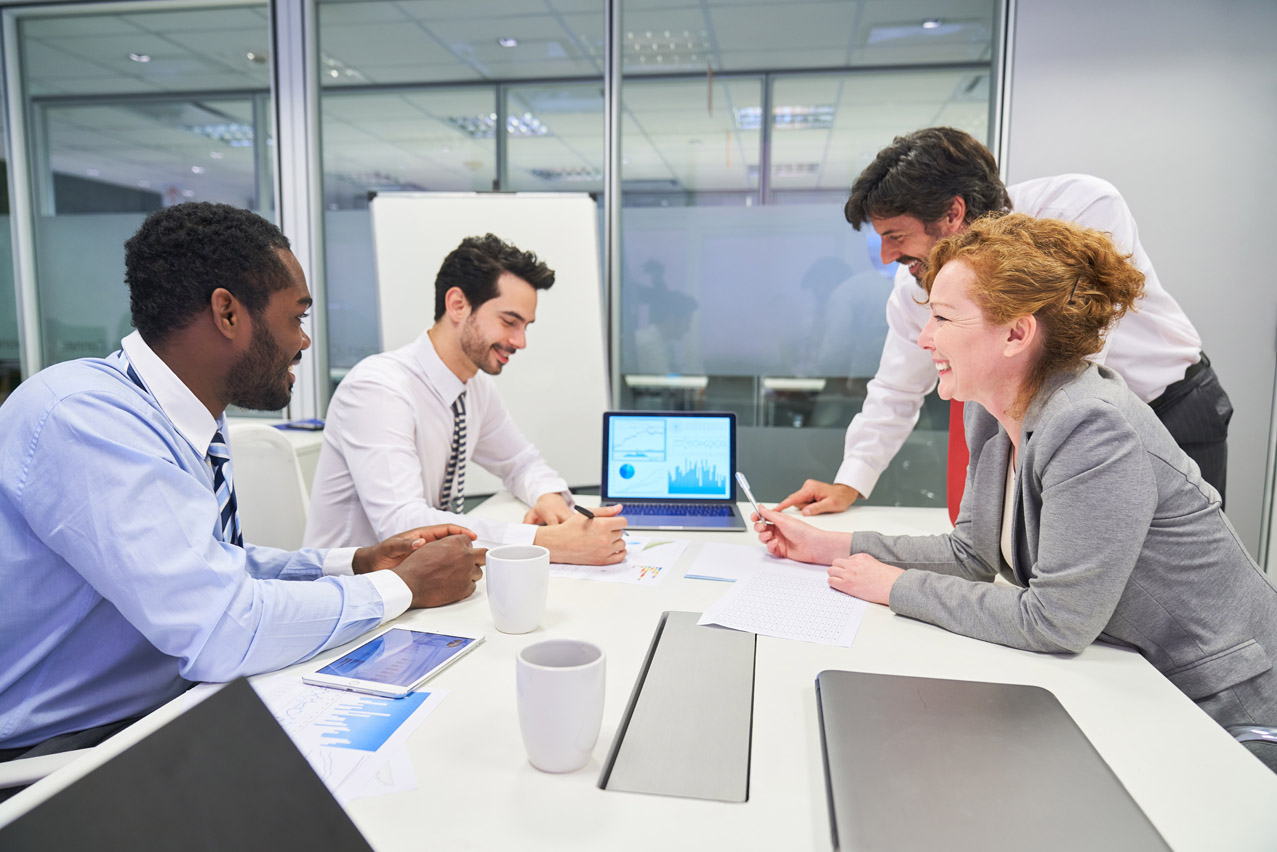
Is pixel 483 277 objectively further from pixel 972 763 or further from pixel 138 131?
pixel 138 131

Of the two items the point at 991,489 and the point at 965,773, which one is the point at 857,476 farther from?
the point at 965,773

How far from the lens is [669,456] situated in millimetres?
2000

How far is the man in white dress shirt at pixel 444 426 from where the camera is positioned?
1699 millimetres

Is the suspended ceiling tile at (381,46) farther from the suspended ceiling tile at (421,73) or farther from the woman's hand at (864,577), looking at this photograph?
the woman's hand at (864,577)

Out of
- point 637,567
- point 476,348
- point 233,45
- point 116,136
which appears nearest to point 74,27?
point 116,136

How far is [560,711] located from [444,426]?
1.42 meters

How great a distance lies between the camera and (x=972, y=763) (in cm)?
72

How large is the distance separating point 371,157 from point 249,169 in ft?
2.08

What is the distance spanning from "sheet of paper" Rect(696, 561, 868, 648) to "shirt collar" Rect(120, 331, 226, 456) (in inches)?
31.6

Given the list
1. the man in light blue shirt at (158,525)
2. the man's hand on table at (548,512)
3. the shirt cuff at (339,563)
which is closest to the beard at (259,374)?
the man in light blue shirt at (158,525)

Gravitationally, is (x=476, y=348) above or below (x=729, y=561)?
above

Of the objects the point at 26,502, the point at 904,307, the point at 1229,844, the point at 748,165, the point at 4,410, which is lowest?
the point at 1229,844

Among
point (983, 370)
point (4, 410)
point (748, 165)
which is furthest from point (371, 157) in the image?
point (983, 370)

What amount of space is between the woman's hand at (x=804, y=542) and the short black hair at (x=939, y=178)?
2.68ft
